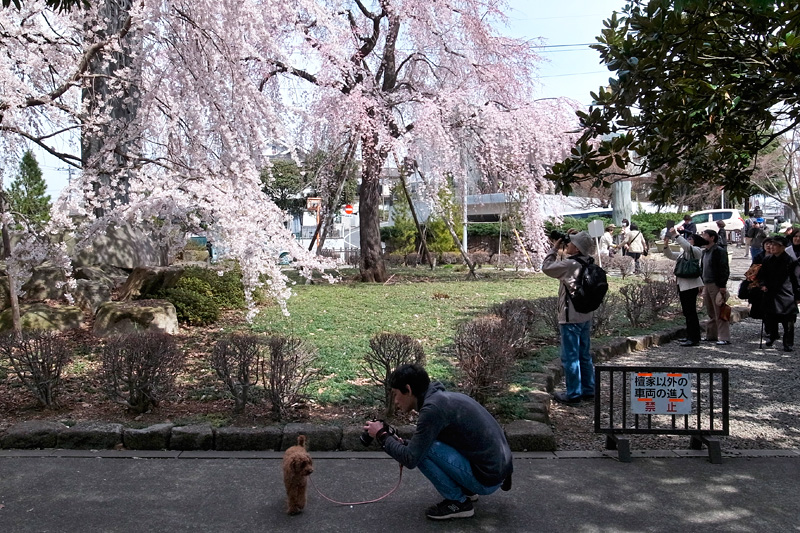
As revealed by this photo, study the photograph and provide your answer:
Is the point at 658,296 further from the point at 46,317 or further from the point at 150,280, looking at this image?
the point at 46,317

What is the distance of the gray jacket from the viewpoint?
3430mm

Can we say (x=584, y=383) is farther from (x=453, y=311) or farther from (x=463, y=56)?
(x=463, y=56)

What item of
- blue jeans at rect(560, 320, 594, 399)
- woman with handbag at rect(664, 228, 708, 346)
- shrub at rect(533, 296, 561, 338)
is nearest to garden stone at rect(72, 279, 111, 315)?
shrub at rect(533, 296, 561, 338)

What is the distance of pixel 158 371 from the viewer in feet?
17.4

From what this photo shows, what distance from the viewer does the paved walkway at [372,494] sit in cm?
358

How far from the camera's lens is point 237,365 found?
543 centimetres

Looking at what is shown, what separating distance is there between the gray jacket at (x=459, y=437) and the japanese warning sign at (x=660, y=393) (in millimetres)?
1590

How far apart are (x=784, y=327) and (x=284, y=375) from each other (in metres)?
7.04

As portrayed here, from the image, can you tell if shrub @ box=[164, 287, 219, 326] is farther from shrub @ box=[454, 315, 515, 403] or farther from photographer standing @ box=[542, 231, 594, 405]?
photographer standing @ box=[542, 231, 594, 405]

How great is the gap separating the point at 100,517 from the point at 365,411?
2325mm

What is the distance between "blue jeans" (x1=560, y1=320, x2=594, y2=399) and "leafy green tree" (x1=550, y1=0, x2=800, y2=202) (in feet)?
4.44

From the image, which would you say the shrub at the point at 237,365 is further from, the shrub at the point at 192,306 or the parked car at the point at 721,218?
the parked car at the point at 721,218

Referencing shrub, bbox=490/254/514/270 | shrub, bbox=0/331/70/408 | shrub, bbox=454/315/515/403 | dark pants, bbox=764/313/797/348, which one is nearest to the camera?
shrub, bbox=0/331/70/408

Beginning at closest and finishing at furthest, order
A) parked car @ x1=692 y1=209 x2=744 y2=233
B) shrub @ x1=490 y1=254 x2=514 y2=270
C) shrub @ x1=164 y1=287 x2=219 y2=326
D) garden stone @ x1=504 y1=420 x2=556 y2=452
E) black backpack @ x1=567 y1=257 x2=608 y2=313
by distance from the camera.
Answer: garden stone @ x1=504 y1=420 x2=556 y2=452 → black backpack @ x1=567 y1=257 x2=608 y2=313 → shrub @ x1=164 y1=287 x2=219 y2=326 → shrub @ x1=490 y1=254 x2=514 y2=270 → parked car @ x1=692 y1=209 x2=744 y2=233
